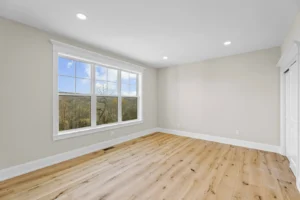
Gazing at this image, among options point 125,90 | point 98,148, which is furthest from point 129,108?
point 98,148

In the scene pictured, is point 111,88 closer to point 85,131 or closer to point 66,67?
point 66,67

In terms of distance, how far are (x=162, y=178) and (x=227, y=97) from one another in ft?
10.4

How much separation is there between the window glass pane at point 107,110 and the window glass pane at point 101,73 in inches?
22.3

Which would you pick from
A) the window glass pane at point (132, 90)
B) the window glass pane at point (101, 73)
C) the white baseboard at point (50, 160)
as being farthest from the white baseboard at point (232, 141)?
the window glass pane at point (101, 73)

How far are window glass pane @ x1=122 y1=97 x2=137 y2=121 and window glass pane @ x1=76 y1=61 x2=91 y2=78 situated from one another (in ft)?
4.49

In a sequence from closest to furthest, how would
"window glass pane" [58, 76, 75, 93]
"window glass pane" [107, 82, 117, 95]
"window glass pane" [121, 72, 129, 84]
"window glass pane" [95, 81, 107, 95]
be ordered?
1. "window glass pane" [58, 76, 75, 93]
2. "window glass pane" [95, 81, 107, 95]
3. "window glass pane" [107, 82, 117, 95]
4. "window glass pane" [121, 72, 129, 84]

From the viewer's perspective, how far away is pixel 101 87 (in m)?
3.84

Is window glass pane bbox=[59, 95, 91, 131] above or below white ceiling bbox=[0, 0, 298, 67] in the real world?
below

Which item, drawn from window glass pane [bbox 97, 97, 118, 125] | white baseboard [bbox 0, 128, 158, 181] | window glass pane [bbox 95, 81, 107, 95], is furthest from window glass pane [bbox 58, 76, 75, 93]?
white baseboard [bbox 0, 128, 158, 181]

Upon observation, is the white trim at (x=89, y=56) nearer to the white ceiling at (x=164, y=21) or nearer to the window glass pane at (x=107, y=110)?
the white ceiling at (x=164, y=21)

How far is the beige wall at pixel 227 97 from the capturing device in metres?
3.57

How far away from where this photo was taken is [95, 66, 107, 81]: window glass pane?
3.74 m

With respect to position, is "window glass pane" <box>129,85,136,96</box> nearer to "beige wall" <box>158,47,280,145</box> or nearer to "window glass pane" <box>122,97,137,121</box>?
"window glass pane" <box>122,97,137,121</box>

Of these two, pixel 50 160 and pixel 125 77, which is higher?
pixel 125 77
